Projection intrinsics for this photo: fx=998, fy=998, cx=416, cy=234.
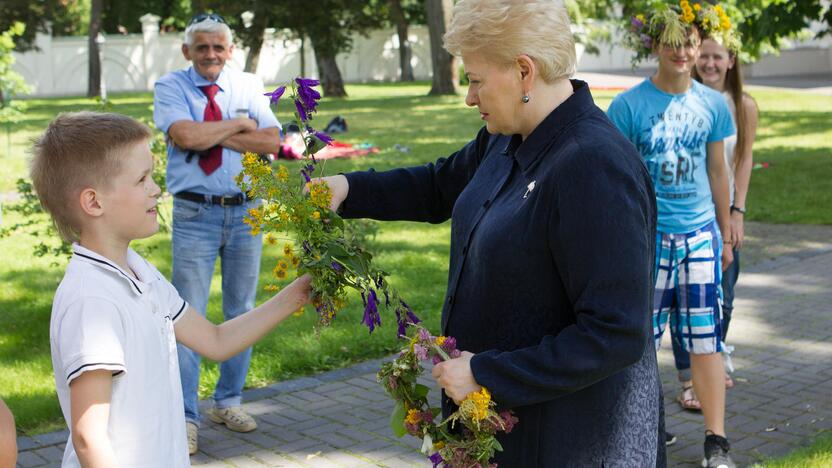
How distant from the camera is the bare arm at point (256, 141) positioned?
5242 millimetres

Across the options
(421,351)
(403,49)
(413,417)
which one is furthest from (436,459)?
(403,49)

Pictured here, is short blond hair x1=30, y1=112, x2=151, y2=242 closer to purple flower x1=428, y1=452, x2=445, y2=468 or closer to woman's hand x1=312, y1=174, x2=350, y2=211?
woman's hand x1=312, y1=174, x2=350, y2=211

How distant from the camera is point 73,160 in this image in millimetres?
2627

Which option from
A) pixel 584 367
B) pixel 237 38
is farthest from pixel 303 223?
pixel 237 38

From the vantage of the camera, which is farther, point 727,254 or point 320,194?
point 727,254

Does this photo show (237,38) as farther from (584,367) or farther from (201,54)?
(584,367)

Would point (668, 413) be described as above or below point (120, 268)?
below

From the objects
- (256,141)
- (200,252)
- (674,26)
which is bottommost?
(200,252)

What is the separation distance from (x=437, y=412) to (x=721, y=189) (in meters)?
2.95

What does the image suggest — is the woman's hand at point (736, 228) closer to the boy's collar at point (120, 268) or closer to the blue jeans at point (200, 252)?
the blue jeans at point (200, 252)

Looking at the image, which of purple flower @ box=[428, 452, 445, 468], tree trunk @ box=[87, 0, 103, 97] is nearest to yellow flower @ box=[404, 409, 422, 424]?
purple flower @ box=[428, 452, 445, 468]

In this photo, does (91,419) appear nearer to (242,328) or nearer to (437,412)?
(242,328)

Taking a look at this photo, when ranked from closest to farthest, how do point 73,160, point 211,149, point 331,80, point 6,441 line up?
point 6,441 < point 73,160 < point 211,149 < point 331,80

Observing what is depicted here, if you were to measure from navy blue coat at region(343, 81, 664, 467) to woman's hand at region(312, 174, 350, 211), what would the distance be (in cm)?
45
